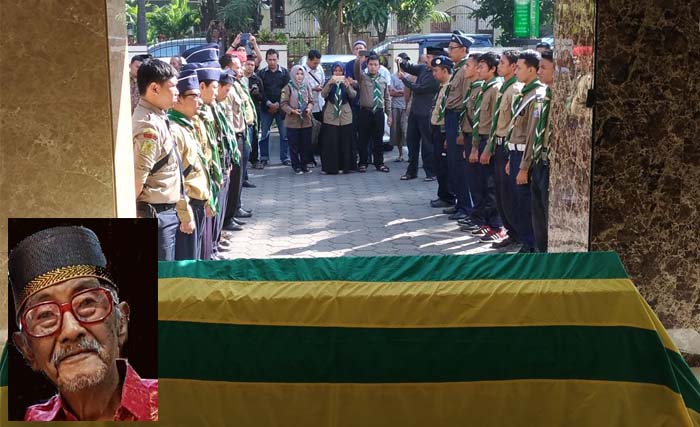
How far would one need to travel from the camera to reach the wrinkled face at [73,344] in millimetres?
1960

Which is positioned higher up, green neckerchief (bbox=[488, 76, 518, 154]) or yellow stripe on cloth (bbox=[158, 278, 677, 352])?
green neckerchief (bbox=[488, 76, 518, 154])

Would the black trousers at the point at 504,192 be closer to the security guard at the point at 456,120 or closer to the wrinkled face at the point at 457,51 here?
the security guard at the point at 456,120

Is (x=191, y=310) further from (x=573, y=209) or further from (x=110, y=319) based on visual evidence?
(x=573, y=209)

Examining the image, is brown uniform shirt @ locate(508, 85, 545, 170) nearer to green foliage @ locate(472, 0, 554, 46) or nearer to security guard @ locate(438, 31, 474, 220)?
security guard @ locate(438, 31, 474, 220)

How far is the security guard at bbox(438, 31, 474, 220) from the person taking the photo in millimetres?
9289

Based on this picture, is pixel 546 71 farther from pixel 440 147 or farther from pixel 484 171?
pixel 440 147

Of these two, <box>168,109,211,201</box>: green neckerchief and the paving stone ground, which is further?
the paving stone ground

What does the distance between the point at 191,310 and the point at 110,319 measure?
0.91 meters

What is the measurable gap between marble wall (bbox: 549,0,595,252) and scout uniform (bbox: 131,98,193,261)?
1886 mm

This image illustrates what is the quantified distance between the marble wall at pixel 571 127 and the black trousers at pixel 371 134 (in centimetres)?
728

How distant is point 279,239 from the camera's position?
845 cm

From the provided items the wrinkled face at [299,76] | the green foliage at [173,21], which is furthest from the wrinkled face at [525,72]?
the green foliage at [173,21]

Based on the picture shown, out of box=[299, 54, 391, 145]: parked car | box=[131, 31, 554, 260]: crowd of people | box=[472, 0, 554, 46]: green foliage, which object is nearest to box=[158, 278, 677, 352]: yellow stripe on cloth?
box=[131, 31, 554, 260]: crowd of people

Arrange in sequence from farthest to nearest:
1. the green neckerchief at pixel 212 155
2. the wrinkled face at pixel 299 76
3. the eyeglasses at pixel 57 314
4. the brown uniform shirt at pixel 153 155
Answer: the wrinkled face at pixel 299 76 → the green neckerchief at pixel 212 155 → the brown uniform shirt at pixel 153 155 → the eyeglasses at pixel 57 314
